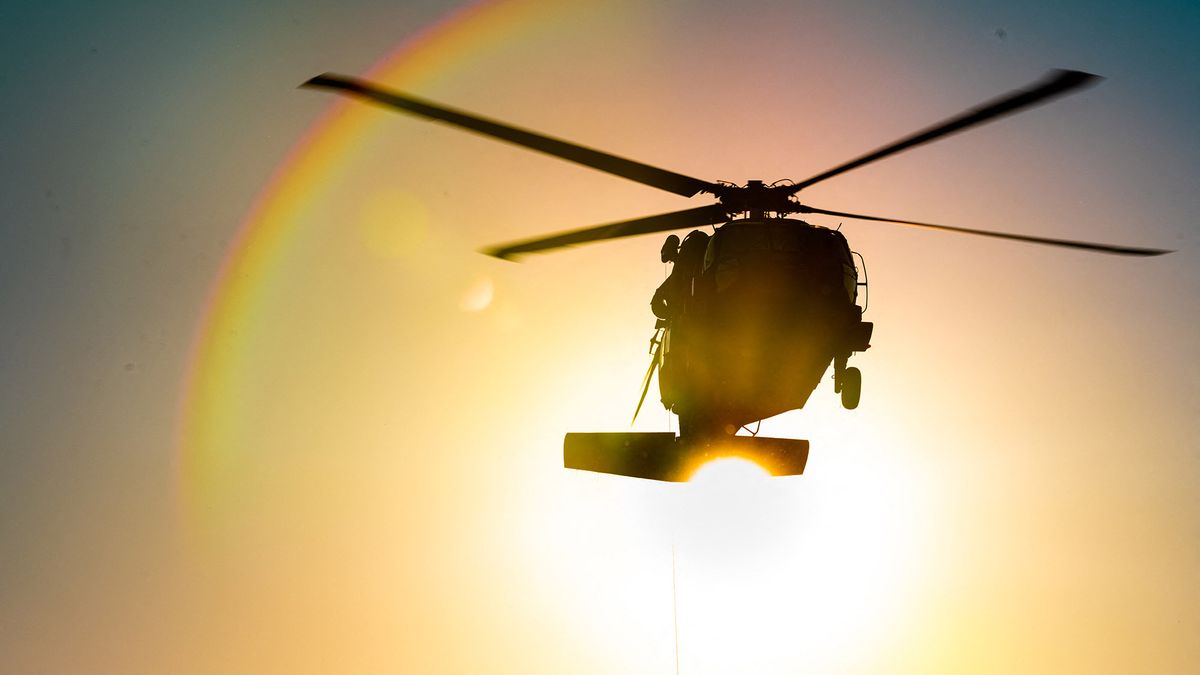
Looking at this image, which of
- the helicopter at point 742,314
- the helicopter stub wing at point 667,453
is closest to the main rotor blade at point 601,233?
the helicopter at point 742,314

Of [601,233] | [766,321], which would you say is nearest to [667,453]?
[766,321]

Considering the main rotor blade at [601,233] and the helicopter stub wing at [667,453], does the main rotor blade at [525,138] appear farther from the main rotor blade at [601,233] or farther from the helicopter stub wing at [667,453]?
the helicopter stub wing at [667,453]

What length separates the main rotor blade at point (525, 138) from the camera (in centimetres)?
782

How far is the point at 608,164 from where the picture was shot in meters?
9.99

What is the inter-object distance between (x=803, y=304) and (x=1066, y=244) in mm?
3044

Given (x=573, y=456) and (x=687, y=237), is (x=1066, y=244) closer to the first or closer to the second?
(x=687, y=237)

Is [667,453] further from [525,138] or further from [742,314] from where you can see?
[525,138]

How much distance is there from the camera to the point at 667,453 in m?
9.77

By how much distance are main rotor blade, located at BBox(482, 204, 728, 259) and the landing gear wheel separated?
281 cm

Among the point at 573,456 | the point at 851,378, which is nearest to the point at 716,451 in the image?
the point at 573,456

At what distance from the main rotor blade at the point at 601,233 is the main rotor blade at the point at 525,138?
15.7 inches

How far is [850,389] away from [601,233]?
144 inches

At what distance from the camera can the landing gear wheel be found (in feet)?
37.4

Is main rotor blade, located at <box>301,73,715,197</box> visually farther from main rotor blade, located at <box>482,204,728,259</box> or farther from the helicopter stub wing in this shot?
the helicopter stub wing
